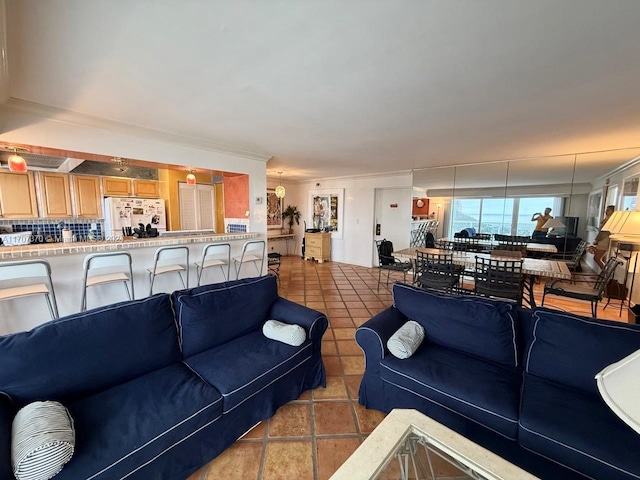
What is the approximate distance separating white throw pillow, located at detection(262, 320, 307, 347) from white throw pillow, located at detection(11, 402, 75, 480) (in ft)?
3.62

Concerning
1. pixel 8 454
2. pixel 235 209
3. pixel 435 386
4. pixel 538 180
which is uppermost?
pixel 538 180

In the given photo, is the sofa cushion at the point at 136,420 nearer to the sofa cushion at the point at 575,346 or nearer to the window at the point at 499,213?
the sofa cushion at the point at 575,346

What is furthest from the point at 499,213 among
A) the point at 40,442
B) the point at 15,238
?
the point at 15,238

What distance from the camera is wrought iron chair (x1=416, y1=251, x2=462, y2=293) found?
3.41m

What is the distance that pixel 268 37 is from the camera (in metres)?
1.41

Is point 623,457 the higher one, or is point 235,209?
point 235,209

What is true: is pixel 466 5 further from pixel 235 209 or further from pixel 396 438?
pixel 235 209

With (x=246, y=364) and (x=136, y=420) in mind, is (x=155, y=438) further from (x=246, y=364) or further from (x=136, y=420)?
(x=246, y=364)

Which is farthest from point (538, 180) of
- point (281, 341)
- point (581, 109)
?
point (281, 341)

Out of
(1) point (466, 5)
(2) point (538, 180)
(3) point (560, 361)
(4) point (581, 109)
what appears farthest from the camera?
(2) point (538, 180)

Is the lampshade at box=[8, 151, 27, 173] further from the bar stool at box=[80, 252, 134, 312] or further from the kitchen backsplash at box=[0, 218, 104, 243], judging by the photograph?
the kitchen backsplash at box=[0, 218, 104, 243]

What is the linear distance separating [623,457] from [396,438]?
90cm

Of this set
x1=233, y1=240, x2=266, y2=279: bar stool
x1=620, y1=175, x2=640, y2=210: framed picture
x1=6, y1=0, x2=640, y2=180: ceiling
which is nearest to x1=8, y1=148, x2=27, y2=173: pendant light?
x1=6, y1=0, x2=640, y2=180: ceiling

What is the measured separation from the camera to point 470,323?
1785mm
